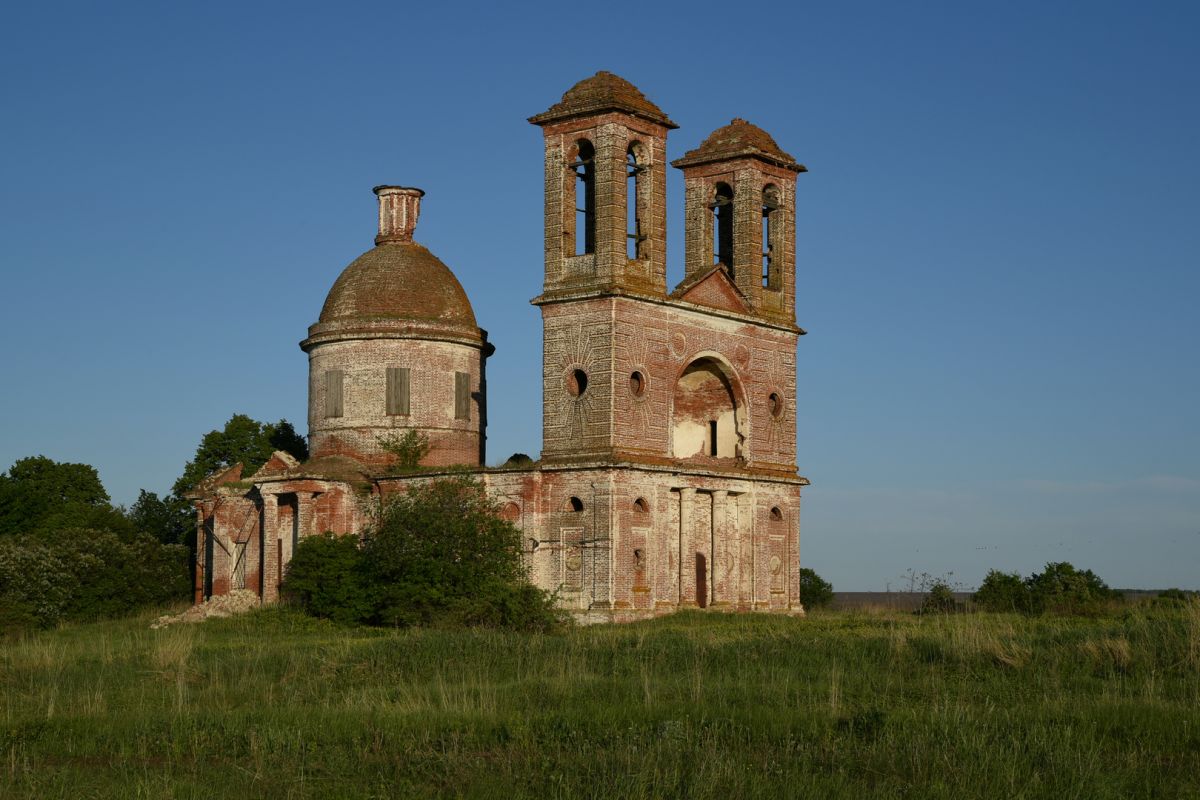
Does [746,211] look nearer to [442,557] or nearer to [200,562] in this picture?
[442,557]

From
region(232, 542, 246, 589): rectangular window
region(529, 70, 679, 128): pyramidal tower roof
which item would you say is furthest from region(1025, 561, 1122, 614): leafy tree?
region(232, 542, 246, 589): rectangular window

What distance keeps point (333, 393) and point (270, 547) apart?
5.59 meters

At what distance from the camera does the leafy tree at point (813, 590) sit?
4725cm

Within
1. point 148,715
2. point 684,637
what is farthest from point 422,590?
point 148,715

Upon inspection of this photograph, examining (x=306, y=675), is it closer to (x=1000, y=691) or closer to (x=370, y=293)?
(x=1000, y=691)

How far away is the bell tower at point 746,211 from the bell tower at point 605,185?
153 inches

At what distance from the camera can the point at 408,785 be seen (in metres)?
13.5

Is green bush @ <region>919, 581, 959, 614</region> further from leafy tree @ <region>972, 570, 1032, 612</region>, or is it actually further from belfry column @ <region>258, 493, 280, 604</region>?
belfry column @ <region>258, 493, 280, 604</region>

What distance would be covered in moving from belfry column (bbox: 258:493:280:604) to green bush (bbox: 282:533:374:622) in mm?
1035

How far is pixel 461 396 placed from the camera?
4481 centimetres

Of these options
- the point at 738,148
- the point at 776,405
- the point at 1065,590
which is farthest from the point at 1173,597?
the point at 738,148

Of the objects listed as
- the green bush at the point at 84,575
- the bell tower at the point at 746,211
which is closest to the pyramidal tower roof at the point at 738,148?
the bell tower at the point at 746,211

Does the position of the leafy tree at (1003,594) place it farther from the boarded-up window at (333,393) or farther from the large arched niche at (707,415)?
the boarded-up window at (333,393)

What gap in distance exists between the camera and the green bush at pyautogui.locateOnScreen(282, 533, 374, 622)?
35.9 meters
